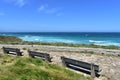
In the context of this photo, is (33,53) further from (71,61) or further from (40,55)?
(71,61)

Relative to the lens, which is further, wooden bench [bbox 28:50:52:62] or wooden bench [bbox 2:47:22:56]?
wooden bench [bbox 2:47:22:56]

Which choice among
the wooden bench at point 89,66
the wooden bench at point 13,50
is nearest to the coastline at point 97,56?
the wooden bench at point 89,66

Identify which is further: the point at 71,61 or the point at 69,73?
the point at 71,61

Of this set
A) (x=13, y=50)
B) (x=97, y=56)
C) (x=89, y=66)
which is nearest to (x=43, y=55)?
(x=13, y=50)

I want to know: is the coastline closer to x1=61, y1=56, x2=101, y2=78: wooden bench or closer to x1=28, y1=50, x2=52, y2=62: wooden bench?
x1=61, y1=56, x2=101, y2=78: wooden bench

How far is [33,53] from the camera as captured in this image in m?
15.8

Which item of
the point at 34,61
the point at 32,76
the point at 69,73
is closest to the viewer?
the point at 32,76

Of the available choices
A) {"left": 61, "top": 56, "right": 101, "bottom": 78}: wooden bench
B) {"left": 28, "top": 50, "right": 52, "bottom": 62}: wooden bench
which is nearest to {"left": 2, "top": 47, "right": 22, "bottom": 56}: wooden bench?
{"left": 28, "top": 50, "right": 52, "bottom": 62}: wooden bench

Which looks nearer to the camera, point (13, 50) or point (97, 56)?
point (13, 50)

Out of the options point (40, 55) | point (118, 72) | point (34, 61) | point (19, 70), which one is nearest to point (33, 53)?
point (40, 55)

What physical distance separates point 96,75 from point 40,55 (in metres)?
5.03

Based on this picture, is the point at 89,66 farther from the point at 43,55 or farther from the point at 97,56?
the point at 97,56

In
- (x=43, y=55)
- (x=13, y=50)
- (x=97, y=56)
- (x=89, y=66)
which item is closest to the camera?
(x=89, y=66)

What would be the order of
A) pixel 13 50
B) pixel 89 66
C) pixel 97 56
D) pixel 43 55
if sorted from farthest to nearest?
pixel 97 56
pixel 13 50
pixel 43 55
pixel 89 66
